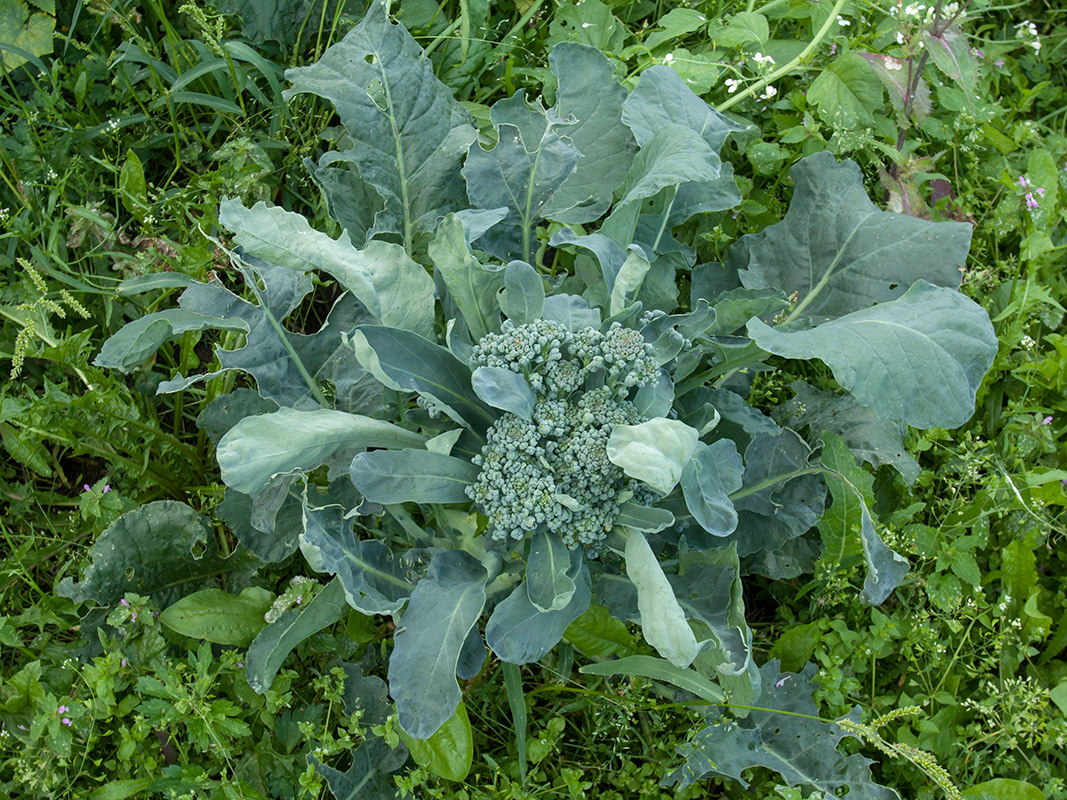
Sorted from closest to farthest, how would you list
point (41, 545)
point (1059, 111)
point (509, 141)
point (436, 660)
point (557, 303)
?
point (436, 660) < point (557, 303) < point (509, 141) < point (41, 545) < point (1059, 111)

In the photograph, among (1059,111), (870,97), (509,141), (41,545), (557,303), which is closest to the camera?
(557,303)

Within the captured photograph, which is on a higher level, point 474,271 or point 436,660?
point 474,271

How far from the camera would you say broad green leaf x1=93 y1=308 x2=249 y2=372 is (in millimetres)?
1963

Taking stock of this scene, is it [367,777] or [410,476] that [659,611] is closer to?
[410,476]

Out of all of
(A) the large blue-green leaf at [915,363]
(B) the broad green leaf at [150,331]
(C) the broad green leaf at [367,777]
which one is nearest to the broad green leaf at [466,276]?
(B) the broad green leaf at [150,331]

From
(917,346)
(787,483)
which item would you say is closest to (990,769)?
(787,483)

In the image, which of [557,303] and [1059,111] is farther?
[1059,111]

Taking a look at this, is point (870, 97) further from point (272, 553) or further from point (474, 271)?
point (272, 553)

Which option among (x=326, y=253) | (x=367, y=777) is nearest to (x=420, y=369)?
(x=326, y=253)

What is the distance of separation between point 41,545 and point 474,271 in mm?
1607

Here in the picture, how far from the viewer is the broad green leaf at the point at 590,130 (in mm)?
2246

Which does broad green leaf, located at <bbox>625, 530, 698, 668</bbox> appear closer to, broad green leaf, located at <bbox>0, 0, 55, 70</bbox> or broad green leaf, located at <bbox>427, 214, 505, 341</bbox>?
broad green leaf, located at <bbox>427, 214, 505, 341</bbox>

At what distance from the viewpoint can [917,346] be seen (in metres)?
1.79

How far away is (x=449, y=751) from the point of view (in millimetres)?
2041
